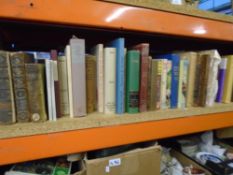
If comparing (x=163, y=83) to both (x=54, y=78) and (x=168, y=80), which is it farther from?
(x=54, y=78)

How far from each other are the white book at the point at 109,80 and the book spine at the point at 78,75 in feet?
0.23

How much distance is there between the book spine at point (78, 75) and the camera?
0.46 meters

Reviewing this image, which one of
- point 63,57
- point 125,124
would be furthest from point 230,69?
point 63,57

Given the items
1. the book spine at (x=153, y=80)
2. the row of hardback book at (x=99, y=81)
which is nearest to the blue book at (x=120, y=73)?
the row of hardback book at (x=99, y=81)

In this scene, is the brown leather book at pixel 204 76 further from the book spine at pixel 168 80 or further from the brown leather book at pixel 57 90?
the brown leather book at pixel 57 90

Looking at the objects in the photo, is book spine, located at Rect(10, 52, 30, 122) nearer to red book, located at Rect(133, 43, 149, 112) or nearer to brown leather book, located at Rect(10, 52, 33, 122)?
brown leather book, located at Rect(10, 52, 33, 122)

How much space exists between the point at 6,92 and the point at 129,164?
0.40 metres

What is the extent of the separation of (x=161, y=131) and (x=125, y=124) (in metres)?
0.14

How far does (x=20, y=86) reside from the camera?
→ 417 millimetres

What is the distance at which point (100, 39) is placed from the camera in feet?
2.55

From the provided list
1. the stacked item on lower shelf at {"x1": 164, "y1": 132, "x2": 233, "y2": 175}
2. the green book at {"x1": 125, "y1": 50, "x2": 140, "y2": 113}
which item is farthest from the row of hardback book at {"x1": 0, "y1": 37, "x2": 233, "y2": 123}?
the stacked item on lower shelf at {"x1": 164, "y1": 132, "x2": 233, "y2": 175}

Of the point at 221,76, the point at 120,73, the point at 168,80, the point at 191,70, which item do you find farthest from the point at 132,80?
the point at 221,76

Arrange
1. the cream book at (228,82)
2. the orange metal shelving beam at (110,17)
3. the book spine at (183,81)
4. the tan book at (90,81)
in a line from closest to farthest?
the orange metal shelving beam at (110,17), the tan book at (90,81), the book spine at (183,81), the cream book at (228,82)

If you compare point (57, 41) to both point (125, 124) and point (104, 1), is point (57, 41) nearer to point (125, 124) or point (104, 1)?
point (104, 1)
